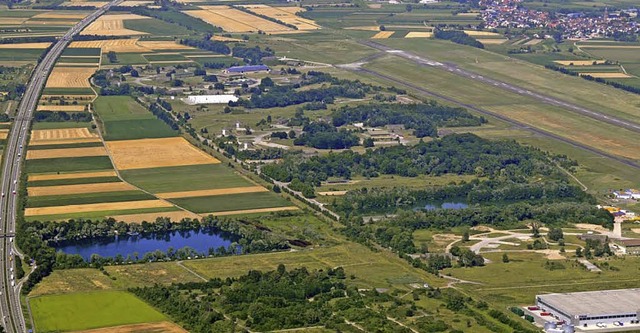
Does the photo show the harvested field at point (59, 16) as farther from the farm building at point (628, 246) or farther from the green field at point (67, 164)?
the farm building at point (628, 246)

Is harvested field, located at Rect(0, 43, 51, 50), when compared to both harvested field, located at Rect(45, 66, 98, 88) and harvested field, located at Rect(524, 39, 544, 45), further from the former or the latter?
harvested field, located at Rect(524, 39, 544, 45)

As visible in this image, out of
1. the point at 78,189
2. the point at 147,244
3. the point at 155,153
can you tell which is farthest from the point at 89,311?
the point at 155,153

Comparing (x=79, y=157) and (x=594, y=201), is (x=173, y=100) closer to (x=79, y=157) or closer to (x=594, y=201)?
(x=79, y=157)

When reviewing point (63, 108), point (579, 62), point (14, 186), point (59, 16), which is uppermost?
point (59, 16)

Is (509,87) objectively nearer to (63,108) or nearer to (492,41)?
(492,41)

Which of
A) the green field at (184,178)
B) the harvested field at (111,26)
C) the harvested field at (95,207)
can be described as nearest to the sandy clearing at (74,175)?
the green field at (184,178)

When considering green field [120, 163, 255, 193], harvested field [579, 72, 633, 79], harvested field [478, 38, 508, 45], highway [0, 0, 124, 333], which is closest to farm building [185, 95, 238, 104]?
highway [0, 0, 124, 333]
